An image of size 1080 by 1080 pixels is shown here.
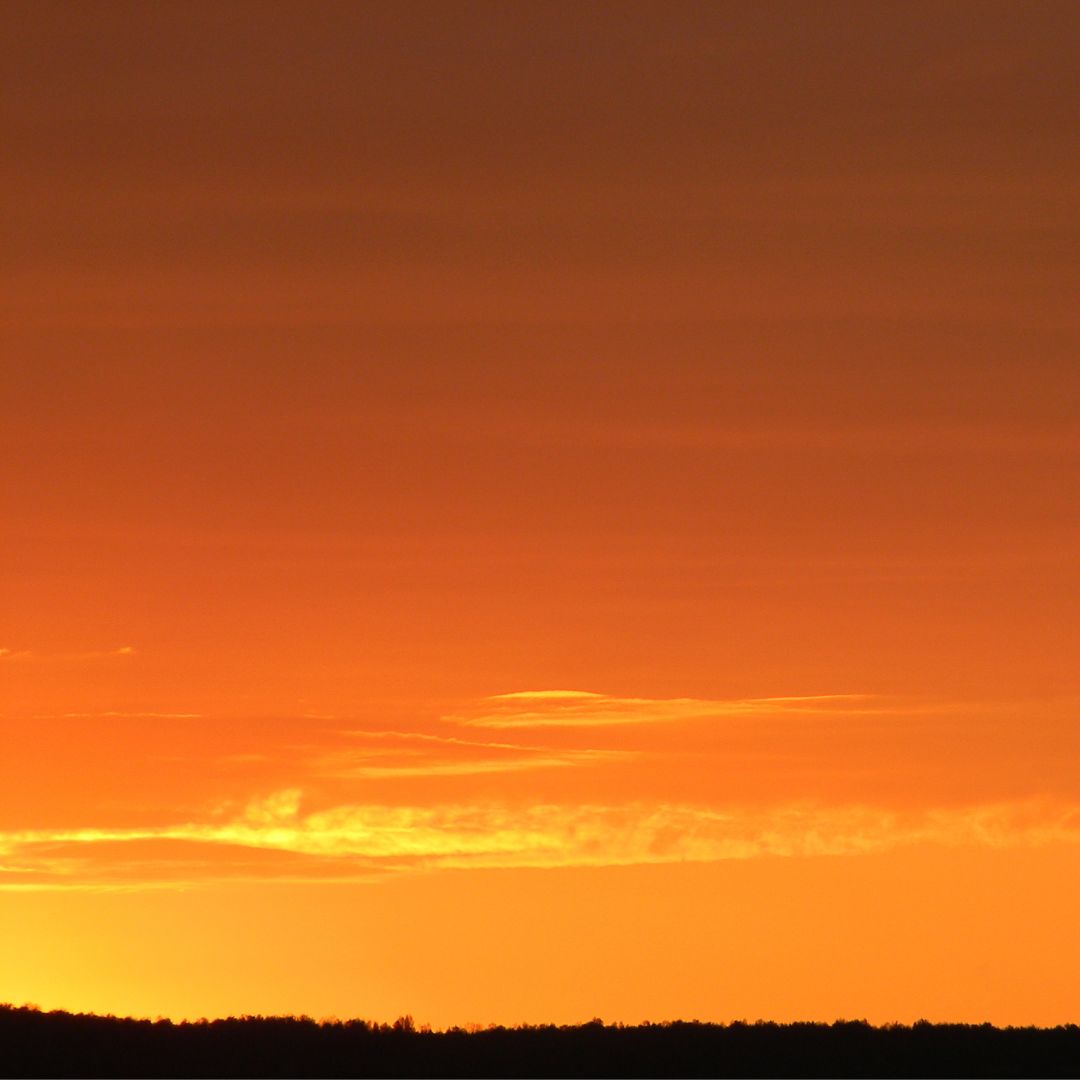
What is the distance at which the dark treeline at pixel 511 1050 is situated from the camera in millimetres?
58919

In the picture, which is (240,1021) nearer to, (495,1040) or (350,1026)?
(350,1026)

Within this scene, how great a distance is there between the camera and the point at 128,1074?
5766 centimetres

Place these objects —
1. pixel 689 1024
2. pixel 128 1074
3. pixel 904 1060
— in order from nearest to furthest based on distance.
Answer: pixel 128 1074, pixel 904 1060, pixel 689 1024

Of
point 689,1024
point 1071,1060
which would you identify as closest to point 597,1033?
point 689,1024

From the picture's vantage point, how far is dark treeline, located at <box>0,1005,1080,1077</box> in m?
58.9

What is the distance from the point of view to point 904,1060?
201 ft

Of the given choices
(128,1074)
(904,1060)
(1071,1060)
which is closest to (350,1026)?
(128,1074)

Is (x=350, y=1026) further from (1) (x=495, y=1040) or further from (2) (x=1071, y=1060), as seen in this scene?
(2) (x=1071, y=1060)

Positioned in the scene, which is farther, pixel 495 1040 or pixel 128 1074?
pixel 495 1040

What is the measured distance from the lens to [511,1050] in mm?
61500

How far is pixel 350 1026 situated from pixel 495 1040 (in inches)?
153

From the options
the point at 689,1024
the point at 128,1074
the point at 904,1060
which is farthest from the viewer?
the point at 689,1024

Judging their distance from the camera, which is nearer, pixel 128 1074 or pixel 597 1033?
pixel 128 1074

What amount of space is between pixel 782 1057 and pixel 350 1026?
11.1 meters
